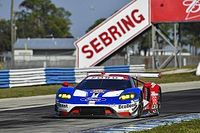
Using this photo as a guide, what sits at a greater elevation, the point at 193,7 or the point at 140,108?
the point at 193,7

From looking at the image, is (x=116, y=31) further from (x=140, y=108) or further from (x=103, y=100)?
(x=103, y=100)

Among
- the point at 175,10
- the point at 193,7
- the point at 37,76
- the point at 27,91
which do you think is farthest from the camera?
the point at 175,10

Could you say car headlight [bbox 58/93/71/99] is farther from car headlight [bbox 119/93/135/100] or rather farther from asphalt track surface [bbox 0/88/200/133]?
car headlight [bbox 119/93/135/100]

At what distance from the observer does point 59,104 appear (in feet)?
50.2

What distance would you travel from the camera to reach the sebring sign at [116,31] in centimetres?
4284

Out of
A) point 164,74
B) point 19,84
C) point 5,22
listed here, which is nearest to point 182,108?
point 19,84

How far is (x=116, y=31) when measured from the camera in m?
42.9

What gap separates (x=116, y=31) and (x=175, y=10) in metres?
4.46

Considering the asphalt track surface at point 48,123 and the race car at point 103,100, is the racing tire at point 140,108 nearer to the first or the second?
the race car at point 103,100

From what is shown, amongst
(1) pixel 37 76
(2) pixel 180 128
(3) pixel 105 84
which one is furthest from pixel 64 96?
(1) pixel 37 76

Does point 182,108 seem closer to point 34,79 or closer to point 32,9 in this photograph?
point 34,79

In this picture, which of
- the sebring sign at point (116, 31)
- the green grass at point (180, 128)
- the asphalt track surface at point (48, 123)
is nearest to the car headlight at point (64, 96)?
the asphalt track surface at point (48, 123)

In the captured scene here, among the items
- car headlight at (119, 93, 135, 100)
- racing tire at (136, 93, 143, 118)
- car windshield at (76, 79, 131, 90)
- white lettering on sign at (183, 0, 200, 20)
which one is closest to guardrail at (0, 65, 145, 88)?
white lettering on sign at (183, 0, 200, 20)

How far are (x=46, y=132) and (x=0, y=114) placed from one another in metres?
6.14
